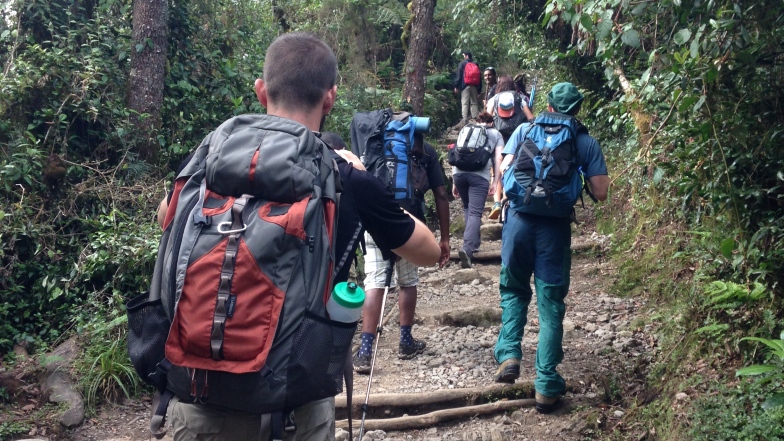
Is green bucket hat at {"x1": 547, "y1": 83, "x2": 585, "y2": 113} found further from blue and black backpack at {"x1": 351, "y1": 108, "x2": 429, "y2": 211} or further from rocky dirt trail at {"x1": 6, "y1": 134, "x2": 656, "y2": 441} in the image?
rocky dirt trail at {"x1": 6, "y1": 134, "x2": 656, "y2": 441}

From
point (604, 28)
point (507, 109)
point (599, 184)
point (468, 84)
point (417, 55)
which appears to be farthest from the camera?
point (468, 84)

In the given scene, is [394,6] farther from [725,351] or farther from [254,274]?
[254,274]

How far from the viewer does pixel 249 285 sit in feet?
6.64

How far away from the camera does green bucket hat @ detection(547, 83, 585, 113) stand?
16.9 feet

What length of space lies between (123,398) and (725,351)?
4366mm

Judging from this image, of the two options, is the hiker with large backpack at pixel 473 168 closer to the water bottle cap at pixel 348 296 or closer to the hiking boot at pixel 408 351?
the hiking boot at pixel 408 351

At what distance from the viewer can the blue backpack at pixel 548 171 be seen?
491 centimetres

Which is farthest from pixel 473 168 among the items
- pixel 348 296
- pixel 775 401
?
pixel 348 296

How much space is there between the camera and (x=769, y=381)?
12.9 feet

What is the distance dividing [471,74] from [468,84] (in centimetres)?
33

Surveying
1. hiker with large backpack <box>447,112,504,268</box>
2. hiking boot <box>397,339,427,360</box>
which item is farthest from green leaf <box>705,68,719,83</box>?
hiker with large backpack <box>447,112,504,268</box>

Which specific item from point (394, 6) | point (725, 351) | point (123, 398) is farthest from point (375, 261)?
point (394, 6)

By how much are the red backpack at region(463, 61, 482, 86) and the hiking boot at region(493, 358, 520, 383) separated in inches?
488

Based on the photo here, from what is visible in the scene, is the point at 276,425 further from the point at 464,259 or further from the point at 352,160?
the point at 464,259
